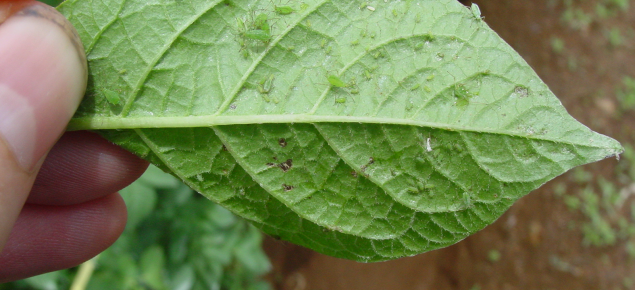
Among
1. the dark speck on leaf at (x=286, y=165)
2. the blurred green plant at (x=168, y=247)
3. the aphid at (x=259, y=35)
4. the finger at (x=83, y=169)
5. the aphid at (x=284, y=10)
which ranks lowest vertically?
the blurred green plant at (x=168, y=247)

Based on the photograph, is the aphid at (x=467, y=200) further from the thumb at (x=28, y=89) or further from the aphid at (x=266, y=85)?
the thumb at (x=28, y=89)

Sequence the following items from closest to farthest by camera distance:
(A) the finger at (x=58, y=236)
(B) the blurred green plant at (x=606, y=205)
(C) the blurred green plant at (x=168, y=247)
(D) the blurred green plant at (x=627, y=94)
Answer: (A) the finger at (x=58, y=236) → (C) the blurred green plant at (x=168, y=247) → (B) the blurred green plant at (x=606, y=205) → (D) the blurred green plant at (x=627, y=94)

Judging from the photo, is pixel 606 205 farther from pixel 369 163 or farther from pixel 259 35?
pixel 259 35

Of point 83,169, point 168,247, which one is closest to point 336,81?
Answer: point 83,169

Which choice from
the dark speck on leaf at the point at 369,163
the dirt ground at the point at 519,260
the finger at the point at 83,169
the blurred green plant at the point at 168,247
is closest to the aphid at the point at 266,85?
the dark speck on leaf at the point at 369,163

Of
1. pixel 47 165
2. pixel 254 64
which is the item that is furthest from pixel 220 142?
pixel 47 165

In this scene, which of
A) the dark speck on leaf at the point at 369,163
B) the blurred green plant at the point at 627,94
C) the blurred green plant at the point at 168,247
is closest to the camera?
the dark speck on leaf at the point at 369,163

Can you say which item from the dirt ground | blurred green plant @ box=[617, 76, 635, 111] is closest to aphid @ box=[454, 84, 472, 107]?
the dirt ground

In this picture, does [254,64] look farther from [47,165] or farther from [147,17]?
[47,165]
